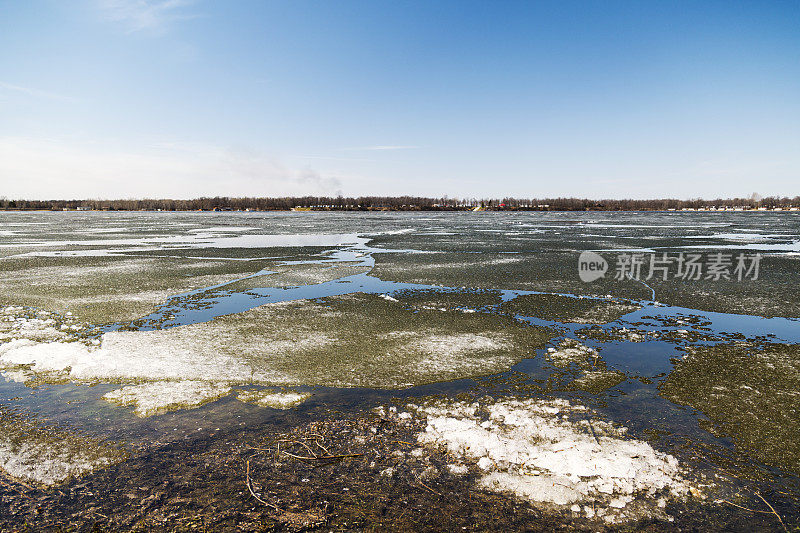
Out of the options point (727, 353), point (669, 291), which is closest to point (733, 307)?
point (669, 291)

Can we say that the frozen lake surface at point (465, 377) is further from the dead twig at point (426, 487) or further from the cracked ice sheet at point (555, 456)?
the dead twig at point (426, 487)

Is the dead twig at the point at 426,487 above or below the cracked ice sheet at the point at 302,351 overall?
below

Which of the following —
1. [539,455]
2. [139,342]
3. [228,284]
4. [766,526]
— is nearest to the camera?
[766,526]

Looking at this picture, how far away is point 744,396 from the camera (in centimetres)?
555

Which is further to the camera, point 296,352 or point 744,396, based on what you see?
point 296,352

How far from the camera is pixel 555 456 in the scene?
428 cm

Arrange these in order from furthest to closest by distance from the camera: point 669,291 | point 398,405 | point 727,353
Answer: point 669,291 < point 727,353 < point 398,405

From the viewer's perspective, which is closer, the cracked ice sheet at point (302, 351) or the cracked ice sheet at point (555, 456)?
the cracked ice sheet at point (555, 456)

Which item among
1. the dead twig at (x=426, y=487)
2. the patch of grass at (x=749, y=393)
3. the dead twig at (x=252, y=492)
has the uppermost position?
the patch of grass at (x=749, y=393)

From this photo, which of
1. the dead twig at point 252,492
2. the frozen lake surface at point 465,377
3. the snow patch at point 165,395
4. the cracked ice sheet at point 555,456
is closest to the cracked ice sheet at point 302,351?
the frozen lake surface at point 465,377

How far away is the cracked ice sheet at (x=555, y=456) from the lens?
3.72 m

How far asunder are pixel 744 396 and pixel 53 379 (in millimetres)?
9196

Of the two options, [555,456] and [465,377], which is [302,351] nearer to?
[465,377]

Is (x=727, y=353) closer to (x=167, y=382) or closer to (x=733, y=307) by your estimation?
(x=733, y=307)
